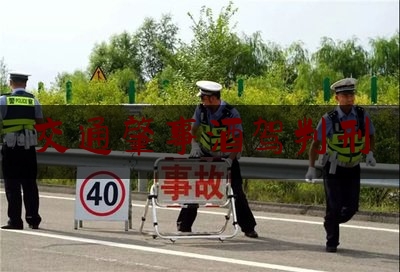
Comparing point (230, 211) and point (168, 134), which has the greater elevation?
point (168, 134)

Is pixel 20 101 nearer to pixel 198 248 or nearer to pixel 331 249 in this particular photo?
pixel 198 248

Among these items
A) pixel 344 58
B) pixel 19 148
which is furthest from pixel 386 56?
pixel 19 148

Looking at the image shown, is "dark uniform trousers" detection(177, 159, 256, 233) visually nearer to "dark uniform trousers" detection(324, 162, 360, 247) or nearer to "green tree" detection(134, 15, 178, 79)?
"dark uniform trousers" detection(324, 162, 360, 247)

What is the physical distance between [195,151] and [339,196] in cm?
108

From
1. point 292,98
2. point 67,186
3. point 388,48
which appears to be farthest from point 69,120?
point 67,186

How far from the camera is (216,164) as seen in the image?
610 cm

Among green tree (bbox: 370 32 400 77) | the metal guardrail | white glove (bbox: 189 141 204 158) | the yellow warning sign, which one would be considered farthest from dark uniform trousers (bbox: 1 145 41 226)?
green tree (bbox: 370 32 400 77)

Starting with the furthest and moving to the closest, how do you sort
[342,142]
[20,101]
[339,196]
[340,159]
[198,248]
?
1. [198,248]
2. [339,196]
3. [20,101]
4. [340,159]
5. [342,142]

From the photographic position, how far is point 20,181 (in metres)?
7.36

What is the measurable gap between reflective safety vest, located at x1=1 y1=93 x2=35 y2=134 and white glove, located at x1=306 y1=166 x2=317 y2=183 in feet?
6.41

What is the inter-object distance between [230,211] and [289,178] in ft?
3.07

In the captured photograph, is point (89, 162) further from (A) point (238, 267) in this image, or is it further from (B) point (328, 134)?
(B) point (328, 134)

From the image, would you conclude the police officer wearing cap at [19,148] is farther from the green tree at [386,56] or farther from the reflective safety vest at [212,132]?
the green tree at [386,56]

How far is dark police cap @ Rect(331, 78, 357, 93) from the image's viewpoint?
526cm
